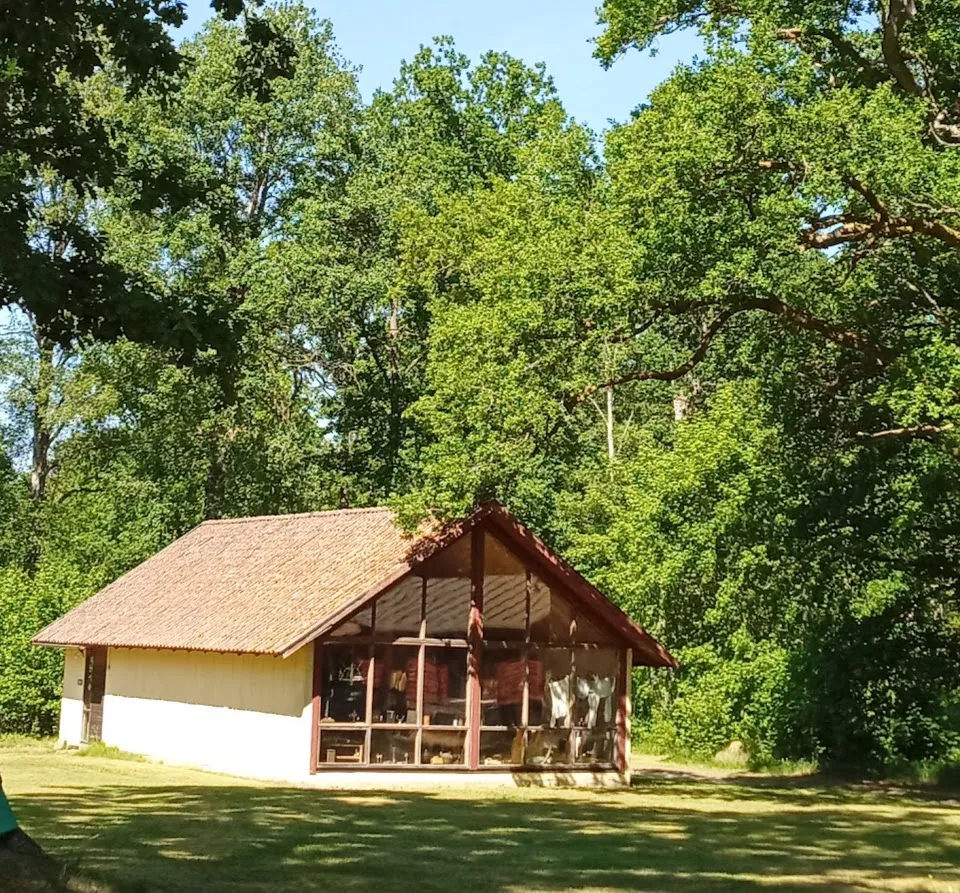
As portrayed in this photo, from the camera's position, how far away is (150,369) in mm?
42656

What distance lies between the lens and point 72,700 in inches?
1512

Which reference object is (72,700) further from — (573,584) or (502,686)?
(573,584)

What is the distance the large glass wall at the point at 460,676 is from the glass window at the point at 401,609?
0.02 m

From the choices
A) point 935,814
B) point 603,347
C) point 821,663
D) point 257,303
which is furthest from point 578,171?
point 257,303

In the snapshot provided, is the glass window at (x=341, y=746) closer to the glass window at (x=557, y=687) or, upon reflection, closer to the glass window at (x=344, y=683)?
the glass window at (x=344, y=683)

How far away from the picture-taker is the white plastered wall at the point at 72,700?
3781 centimetres

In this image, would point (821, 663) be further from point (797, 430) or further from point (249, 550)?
point (249, 550)

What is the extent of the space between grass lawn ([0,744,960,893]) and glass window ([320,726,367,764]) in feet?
4.35

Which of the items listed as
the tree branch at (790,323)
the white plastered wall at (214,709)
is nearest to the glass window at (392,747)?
the white plastered wall at (214,709)

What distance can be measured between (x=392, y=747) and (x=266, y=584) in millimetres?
5306

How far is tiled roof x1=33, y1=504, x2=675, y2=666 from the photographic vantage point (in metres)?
28.5

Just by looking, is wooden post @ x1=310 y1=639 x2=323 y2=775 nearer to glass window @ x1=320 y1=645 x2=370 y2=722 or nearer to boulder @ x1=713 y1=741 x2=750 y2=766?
glass window @ x1=320 y1=645 x2=370 y2=722

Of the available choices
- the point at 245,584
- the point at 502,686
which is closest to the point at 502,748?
the point at 502,686

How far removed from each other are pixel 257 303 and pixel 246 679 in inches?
551
